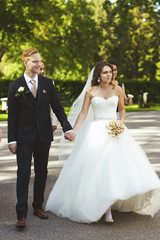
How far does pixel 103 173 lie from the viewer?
16.6 ft

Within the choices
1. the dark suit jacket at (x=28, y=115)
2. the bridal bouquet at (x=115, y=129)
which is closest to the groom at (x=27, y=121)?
the dark suit jacket at (x=28, y=115)

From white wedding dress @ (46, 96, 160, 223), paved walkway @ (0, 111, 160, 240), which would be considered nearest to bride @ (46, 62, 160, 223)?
white wedding dress @ (46, 96, 160, 223)

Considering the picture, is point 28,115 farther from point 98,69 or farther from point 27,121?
point 98,69

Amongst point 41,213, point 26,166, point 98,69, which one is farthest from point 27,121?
point 98,69

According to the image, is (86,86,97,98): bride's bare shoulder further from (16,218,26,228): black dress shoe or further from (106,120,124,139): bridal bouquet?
(16,218,26,228): black dress shoe

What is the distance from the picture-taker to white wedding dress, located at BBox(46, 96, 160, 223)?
4918 mm

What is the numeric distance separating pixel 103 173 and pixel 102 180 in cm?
9

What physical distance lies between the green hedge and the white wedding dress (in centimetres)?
2802

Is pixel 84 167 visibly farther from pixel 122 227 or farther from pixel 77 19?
pixel 77 19

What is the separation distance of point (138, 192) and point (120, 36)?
52.0 meters

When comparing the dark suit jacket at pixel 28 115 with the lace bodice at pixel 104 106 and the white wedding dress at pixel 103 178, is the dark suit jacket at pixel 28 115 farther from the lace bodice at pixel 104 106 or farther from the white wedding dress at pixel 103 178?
the lace bodice at pixel 104 106

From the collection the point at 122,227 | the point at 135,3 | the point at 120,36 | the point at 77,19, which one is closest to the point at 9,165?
the point at 122,227

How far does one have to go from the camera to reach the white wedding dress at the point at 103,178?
4918 mm

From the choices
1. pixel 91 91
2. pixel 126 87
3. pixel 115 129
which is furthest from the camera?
pixel 126 87
